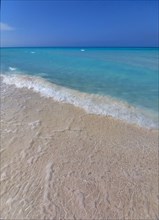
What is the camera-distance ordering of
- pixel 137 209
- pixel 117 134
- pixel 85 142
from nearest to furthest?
pixel 137 209 < pixel 85 142 < pixel 117 134

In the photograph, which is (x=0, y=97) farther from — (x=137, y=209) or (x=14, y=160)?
(x=137, y=209)

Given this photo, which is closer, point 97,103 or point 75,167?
point 75,167

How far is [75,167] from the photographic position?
4906 mm

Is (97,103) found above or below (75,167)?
above

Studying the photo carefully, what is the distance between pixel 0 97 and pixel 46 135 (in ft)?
13.2

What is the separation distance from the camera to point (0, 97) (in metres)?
9.20

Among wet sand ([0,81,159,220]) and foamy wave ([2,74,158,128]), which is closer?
wet sand ([0,81,159,220])

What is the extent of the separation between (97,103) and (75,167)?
4.51m

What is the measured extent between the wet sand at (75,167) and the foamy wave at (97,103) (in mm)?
561

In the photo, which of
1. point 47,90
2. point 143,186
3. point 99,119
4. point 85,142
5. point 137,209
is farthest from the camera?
point 47,90

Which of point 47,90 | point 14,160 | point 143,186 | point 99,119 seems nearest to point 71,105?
point 99,119

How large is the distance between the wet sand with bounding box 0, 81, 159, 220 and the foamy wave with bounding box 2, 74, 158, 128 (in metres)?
0.56

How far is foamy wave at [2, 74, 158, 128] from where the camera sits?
7.64m

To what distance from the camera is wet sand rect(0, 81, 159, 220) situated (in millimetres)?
3822
